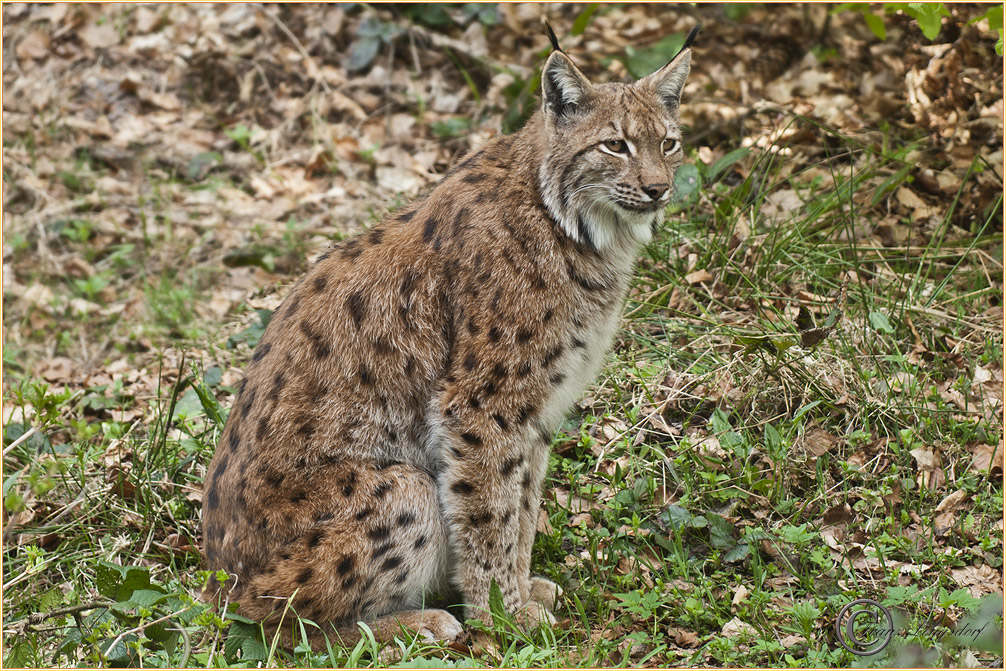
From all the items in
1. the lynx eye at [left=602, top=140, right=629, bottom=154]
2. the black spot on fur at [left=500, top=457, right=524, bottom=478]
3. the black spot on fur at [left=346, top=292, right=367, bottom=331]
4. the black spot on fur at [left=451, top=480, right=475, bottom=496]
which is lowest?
the black spot on fur at [left=451, top=480, right=475, bottom=496]

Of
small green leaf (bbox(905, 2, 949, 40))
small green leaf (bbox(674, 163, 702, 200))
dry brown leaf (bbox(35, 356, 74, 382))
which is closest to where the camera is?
small green leaf (bbox(905, 2, 949, 40))

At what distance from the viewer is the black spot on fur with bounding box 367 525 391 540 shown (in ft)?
13.6

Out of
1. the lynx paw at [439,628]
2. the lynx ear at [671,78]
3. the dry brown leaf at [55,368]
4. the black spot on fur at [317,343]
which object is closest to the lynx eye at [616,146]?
the lynx ear at [671,78]

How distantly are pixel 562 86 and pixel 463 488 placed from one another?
1.94 metres

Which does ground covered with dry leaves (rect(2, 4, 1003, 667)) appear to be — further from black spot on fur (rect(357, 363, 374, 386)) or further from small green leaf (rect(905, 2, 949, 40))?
black spot on fur (rect(357, 363, 374, 386))

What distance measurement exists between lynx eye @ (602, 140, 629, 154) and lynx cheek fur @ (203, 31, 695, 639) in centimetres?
1

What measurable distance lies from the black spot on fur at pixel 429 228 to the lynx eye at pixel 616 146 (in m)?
0.89

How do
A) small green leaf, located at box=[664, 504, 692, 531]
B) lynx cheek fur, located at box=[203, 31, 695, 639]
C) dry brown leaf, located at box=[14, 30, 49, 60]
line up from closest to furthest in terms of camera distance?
lynx cheek fur, located at box=[203, 31, 695, 639] → small green leaf, located at box=[664, 504, 692, 531] → dry brown leaf, located at box=[14, 30, 49, 60]

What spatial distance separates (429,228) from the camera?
4570mm

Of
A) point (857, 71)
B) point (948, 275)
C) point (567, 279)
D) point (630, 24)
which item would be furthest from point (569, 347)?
point (630, 24)

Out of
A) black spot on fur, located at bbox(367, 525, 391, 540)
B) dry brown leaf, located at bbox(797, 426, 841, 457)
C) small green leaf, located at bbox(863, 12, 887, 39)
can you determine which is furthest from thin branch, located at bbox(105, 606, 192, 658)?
small green leaf, located at bbox(863, 12, 887, 39)

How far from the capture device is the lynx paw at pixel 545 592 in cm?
447

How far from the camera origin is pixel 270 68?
381 inches

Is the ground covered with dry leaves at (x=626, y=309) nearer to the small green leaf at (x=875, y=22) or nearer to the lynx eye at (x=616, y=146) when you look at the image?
the small green leaf at (x=875, y=22)
